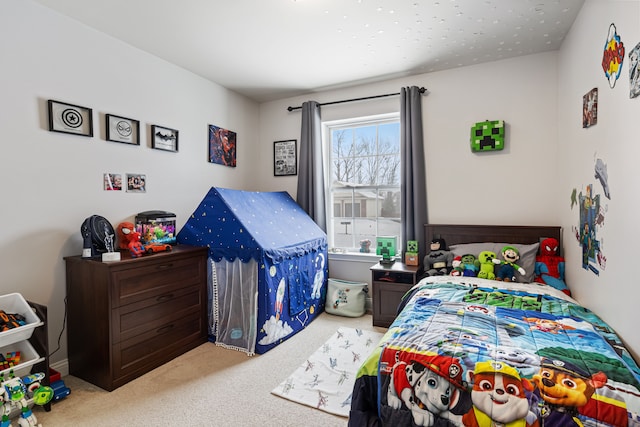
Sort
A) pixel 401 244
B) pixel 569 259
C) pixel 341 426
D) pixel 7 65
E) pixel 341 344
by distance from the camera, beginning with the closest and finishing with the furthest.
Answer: pixel 341 426 → pixel 7 65 → pixel 569 259 → pixel 341 344 → pixel 401 244

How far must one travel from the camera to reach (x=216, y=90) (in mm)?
3652

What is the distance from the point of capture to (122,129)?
268cm

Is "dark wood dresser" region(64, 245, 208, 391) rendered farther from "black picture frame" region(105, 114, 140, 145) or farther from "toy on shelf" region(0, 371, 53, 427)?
"black picture frame" region(105, 114, 140, 145)

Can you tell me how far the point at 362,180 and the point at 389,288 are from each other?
4.54 ft

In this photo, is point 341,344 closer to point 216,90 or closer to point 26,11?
point 216,90

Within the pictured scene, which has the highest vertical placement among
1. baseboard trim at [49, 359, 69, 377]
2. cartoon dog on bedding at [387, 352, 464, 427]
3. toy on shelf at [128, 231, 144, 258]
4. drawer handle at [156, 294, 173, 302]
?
toy on shelf at [128, 231, 144, 258]

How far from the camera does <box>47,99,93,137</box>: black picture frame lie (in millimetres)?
2240

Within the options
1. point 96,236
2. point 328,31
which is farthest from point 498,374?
point 96,236

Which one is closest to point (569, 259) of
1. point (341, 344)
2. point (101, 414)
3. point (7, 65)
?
point (341, 344)

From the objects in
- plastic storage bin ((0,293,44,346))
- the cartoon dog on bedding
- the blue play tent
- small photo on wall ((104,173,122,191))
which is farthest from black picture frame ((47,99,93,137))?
the cartoon dog on bedding

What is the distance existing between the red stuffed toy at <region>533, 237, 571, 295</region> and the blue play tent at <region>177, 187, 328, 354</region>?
2.08 metres

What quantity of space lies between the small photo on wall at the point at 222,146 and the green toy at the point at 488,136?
2711 mm

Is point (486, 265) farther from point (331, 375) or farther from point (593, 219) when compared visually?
point (331, 375)

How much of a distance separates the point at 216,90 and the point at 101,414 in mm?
3173
